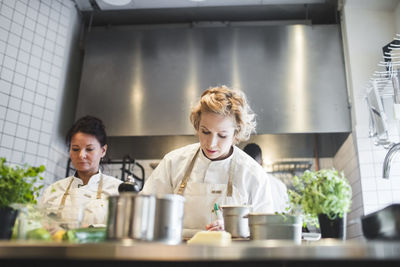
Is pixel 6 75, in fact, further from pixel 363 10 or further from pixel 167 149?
pixel 363 10

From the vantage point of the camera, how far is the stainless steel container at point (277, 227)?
1222 mm

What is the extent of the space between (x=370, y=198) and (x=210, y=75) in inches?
70.4

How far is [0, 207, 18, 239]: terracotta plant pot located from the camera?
3.57 ft

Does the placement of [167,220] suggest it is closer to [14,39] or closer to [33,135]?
[33,135]

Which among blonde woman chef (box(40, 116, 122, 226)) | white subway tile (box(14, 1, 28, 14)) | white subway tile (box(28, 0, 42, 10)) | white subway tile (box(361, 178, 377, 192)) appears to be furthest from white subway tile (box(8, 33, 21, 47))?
white subway tile (box(361, 178, 377, 192))

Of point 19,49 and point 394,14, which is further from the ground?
point 394,14

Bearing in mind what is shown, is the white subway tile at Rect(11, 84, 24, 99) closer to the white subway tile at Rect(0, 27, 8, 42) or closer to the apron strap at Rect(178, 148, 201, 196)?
the white subway tile at Rect(0, 27, 8, 42)

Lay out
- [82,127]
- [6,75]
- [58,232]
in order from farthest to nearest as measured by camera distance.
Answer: [6,75] < [82,127] < [58,232]

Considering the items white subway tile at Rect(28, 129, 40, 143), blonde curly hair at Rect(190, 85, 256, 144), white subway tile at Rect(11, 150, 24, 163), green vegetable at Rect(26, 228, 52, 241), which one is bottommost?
green vegetable at Rect(26, 228, 52, 241)

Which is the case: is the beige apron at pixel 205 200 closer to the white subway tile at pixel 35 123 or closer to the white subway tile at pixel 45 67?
the white subway tile at pixel 35 123

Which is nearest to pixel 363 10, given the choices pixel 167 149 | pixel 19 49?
pixel 167 149

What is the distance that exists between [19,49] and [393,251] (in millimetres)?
3185

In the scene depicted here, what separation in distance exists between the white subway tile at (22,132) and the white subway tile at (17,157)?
0.14 metres

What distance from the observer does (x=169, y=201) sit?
0.98 metres
